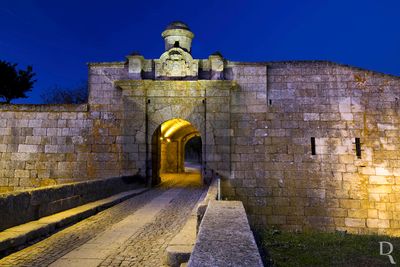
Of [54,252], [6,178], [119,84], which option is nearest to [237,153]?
[119,84]

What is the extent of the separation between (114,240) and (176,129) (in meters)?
12.5

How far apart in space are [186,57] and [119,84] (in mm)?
2426

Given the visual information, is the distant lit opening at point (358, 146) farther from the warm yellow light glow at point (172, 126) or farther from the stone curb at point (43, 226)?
the stone curb at point (43, 226)

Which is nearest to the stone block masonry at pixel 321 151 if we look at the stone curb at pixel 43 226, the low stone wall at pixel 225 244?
the stone curb at pixel 43 226

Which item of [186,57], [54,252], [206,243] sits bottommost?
[54,252]

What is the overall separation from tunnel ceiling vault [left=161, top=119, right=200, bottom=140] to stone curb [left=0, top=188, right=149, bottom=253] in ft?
27.0

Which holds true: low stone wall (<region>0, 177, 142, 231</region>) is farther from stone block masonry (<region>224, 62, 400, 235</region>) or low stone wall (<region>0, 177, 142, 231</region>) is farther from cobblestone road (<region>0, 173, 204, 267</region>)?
stone block masonry (<region>224, 62, 400, 235</region>)

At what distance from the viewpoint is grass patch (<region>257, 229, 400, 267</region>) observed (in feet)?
20.0

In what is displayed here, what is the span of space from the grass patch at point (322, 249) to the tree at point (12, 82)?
1414 cm

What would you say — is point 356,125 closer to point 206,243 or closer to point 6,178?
point 206,243

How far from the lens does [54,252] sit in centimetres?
364

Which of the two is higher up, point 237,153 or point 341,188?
point 237,153

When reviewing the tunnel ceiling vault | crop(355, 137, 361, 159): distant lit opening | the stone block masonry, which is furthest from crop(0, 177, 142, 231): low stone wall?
crop(355, 137, 361, 159): distant lit opening

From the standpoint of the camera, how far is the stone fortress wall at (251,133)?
9773mm
